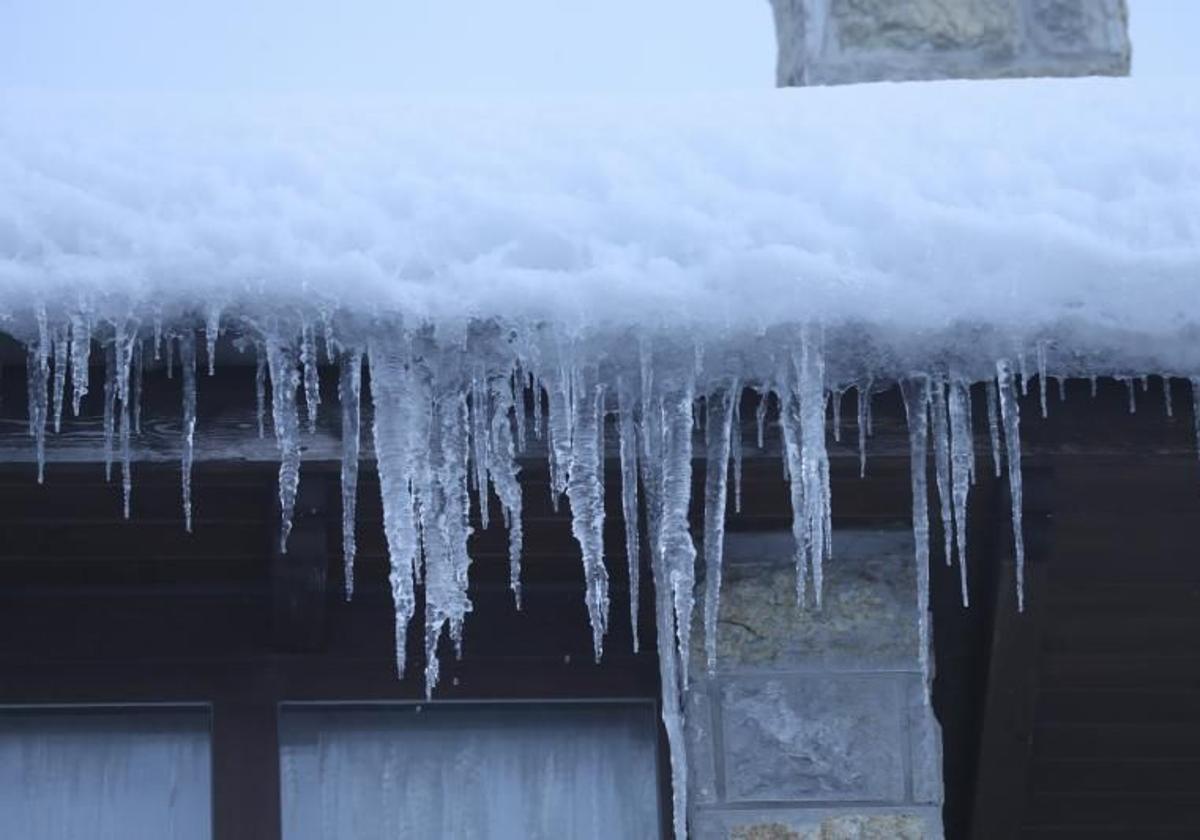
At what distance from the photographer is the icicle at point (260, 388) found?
3.00 metres

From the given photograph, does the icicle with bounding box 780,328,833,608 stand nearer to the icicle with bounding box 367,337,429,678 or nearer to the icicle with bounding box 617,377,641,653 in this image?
the icicle with bounding box 617,377,641,653

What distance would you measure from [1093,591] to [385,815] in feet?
4.16

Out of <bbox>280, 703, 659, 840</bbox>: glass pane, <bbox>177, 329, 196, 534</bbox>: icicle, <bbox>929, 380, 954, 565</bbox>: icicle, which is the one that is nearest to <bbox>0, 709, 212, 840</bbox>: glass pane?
<bbox>280, 703, 659, 840</bbox>: glass pane

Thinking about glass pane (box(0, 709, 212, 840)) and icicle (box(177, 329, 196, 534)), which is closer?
icicle (box(177, 329, 196, 534))

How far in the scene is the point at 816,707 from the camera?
359cm

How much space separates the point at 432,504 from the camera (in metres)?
3.12

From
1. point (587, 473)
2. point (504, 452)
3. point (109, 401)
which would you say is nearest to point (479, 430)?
point (504, 452)

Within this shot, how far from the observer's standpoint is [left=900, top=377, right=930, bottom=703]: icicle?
3.08 meters

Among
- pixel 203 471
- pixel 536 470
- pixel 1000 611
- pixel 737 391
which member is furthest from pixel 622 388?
pixel 1000 611

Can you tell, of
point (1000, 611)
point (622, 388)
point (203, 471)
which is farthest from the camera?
point (1000, 611)

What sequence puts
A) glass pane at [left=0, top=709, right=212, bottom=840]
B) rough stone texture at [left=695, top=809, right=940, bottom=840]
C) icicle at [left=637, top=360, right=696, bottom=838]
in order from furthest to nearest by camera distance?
glass pane at [left=0, top=709, right=212, bottom=840] < rough stone texture at [left=695, top=809, right=940, bottom=840] < icicle at [left=637, top=360, right=696, bottom=838]

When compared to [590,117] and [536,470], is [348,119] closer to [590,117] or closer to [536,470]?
[590,117]

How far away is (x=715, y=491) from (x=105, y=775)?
1.25 m

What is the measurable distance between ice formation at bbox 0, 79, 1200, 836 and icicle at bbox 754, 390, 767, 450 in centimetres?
2
